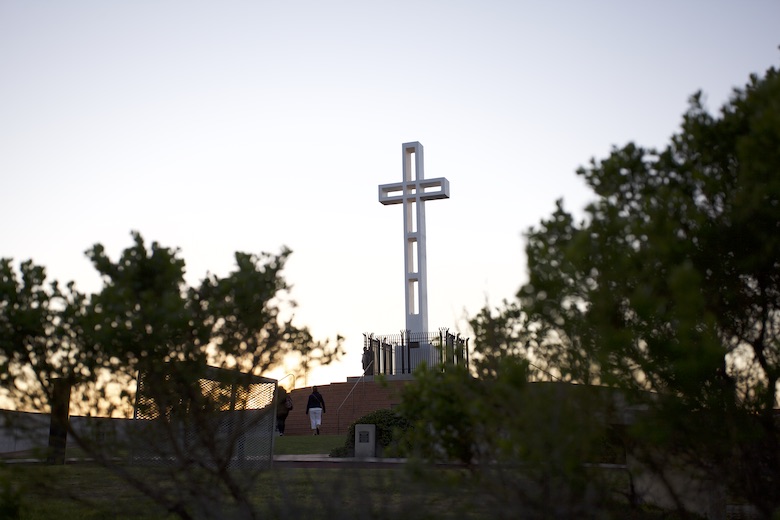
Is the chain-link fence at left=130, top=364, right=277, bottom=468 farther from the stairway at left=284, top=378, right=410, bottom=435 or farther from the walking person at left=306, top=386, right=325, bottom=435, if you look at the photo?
the stairway at left=284, top=378, right=410, bottom=435

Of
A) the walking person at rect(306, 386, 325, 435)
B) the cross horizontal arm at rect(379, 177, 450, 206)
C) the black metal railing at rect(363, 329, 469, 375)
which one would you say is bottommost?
the walking person at rect(306, 386, 325, 435)

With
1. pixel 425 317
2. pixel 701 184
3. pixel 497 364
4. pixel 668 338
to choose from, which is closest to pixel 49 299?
pixel 497 364

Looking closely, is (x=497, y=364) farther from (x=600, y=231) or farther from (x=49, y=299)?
(x=49, y=299)

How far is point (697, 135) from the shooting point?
15.6 feet

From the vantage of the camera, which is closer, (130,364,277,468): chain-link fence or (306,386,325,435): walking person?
(130,364,277,468): chain-link fence

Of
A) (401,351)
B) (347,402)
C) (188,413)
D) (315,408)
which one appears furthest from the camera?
(347,402)

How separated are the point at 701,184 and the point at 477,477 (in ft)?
7.31

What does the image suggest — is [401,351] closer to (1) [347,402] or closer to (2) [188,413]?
(1) [347,402]

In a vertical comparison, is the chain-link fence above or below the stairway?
below

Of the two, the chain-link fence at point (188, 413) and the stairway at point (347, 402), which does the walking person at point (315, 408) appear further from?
the chain-link fence at point (188, 413)

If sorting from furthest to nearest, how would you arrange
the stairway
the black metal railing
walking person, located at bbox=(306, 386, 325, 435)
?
the stairway, the black metal railing, walking person, located at bbox=(306, 386, 325, 435)

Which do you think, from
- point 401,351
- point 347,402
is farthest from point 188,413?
point 347,402

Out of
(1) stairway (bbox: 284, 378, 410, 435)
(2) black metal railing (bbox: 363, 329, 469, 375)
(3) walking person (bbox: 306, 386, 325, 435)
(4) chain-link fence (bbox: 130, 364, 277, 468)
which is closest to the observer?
(4) chain-link fence (bbox: 130, 364, 277, 468)

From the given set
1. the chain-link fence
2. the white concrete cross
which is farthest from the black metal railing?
the chain-link fence
